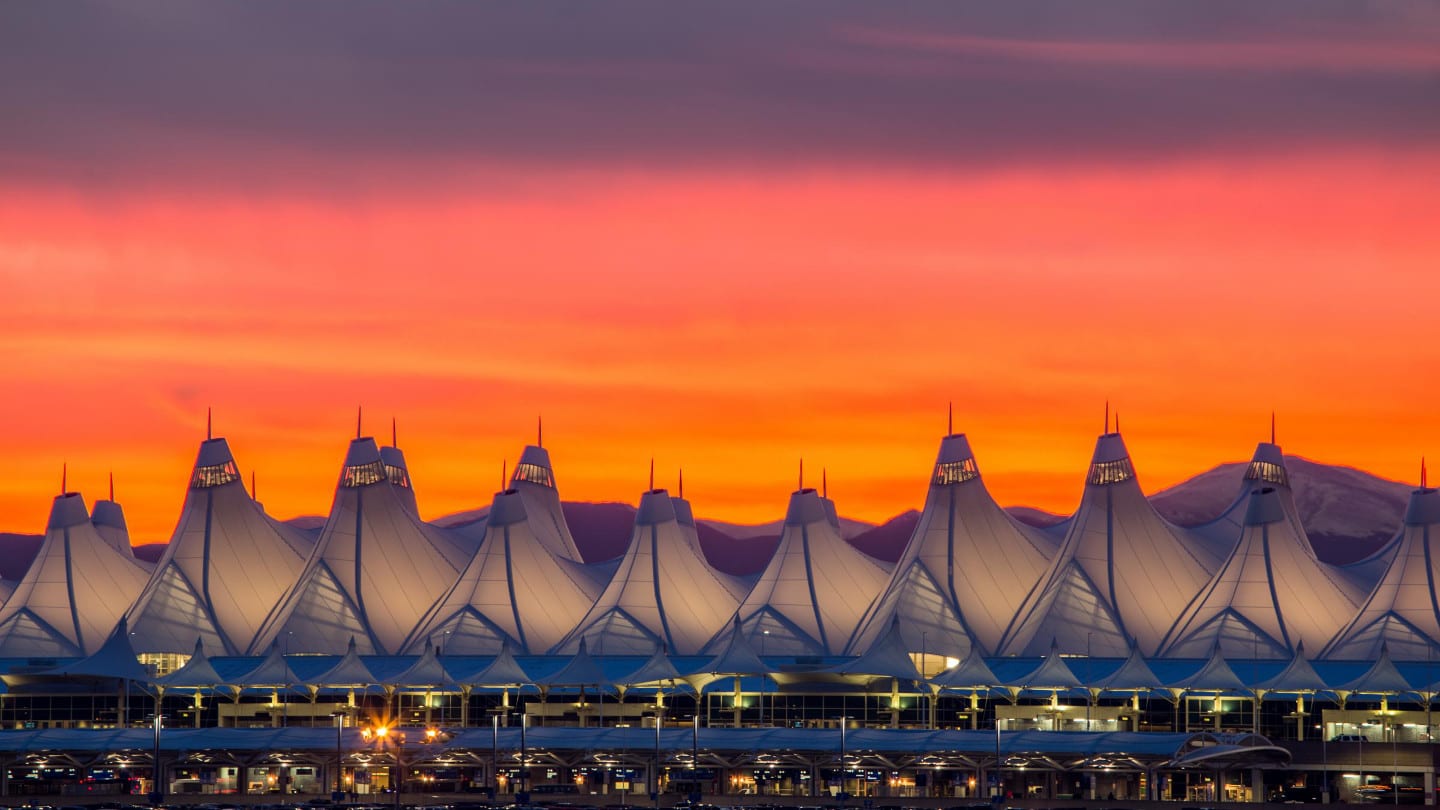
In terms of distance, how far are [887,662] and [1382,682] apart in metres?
24.9

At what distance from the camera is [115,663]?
14462 centimetres

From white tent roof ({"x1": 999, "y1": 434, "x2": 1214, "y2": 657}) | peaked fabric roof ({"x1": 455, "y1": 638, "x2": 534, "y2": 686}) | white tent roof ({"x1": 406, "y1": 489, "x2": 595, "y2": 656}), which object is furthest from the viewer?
white tent roof ({"x1": 406, "y1": 489, "x2": 595, "y2": 656})

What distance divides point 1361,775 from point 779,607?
121 feet

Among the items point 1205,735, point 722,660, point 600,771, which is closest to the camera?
point 1205,735

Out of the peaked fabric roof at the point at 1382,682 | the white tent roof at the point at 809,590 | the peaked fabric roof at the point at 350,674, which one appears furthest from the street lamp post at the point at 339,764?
the peaked fabric roof at the point at 1382,682

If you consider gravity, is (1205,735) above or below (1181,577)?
below

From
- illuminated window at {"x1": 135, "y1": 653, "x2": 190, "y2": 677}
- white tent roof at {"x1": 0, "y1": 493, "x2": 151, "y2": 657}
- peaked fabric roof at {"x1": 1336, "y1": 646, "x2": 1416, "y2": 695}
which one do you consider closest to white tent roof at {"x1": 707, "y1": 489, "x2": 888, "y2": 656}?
illuminated window at {"x1": 135, "y1": 653, "x2": 190, "y2": 677}

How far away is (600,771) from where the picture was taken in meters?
130

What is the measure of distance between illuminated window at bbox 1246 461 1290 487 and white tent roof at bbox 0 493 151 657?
66.3m

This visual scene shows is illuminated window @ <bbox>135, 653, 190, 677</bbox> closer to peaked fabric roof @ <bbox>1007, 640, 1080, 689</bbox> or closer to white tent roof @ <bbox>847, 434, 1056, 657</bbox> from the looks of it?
white tent roof @ <bbox>847, 434, 1056, 657</bbox>

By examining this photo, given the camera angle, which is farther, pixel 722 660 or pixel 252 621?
pixel 252 621

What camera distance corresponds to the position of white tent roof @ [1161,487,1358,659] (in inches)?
5443

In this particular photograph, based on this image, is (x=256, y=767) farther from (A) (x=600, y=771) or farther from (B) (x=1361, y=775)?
(B) (x=1361, y=775)

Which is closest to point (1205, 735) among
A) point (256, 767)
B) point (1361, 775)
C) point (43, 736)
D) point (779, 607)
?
point (1361, 775)
